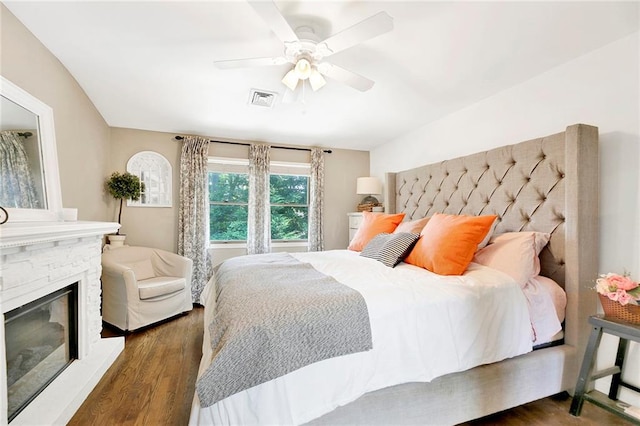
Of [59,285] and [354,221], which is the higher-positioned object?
[354,221]

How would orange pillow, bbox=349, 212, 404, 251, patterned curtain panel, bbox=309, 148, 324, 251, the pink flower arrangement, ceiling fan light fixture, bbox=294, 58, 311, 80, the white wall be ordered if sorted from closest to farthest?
the pink flower arrangement, the white wall, ceiling fan light fixture, bbox=294, 58, 311, 80, orange pillow, bbox=349, 212, 404, 251, patterned curtain panel, bbox=309, 148, 324, 251

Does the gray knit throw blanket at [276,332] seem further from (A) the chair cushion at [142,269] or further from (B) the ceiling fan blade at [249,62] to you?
(A) the chair cushion at [142,269]

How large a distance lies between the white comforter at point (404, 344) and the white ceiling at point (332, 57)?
5.00 ft

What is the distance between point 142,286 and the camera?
9.09 feet

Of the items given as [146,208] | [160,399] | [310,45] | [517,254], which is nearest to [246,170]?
[146,208]

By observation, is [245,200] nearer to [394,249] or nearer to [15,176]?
[15,176]

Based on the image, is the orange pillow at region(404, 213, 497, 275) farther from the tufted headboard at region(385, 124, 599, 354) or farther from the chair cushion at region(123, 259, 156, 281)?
the chair cushion at region(123, 259, 156, 281)

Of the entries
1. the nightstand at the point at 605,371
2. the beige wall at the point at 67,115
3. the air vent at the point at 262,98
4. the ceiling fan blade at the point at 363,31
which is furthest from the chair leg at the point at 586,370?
the beige wall at the point at 67,115

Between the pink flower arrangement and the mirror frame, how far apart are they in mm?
3355

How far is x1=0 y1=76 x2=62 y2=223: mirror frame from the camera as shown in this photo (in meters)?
1.68

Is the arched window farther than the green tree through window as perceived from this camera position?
No

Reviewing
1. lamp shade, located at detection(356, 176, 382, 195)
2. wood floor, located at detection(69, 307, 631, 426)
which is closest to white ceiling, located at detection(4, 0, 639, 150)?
lamp shade, located at detection(356, 176, 382, 195)

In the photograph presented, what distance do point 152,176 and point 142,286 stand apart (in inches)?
63.5

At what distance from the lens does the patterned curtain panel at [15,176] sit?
60.4 inches
